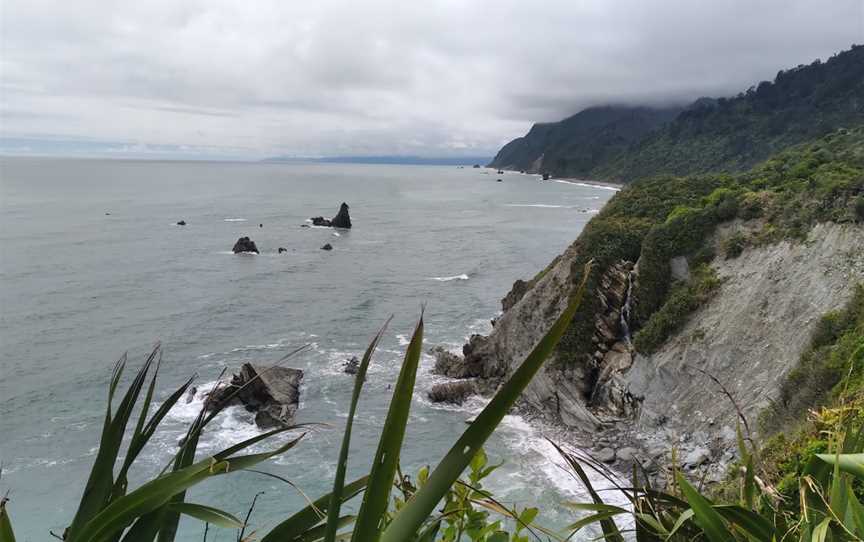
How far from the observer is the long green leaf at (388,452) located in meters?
1.42

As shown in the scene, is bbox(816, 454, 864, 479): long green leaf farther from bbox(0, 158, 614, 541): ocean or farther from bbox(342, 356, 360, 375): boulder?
bbox(342, 356, 360, 375): boulder

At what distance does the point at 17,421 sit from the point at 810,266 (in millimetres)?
30679

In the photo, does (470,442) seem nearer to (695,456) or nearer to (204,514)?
(204,514)

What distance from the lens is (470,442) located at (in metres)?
1.43

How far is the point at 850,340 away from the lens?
46.8 feet

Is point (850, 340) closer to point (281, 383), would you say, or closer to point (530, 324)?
point (530, 324)

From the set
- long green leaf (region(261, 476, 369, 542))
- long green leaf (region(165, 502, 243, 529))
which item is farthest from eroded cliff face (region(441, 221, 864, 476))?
long green leaf (region(165, 502, 243, 529))

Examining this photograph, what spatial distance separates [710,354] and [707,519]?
18629 millimetres

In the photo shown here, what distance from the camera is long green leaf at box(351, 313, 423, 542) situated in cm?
142

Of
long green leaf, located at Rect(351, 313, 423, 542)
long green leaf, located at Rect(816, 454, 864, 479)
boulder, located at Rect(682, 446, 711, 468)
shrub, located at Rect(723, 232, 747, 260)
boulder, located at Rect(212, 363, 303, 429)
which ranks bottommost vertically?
boulder, located at Rect(212, 363, 303, 429)

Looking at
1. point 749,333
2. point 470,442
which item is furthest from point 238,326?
point 470,442

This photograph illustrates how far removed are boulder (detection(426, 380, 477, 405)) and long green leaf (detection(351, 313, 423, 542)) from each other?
23.5m

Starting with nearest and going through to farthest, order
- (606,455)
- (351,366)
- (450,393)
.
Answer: (606,455) < (450,393) < (351,366)

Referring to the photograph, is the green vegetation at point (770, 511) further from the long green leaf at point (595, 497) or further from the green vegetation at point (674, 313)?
the green vegetation at point (674, 313)
